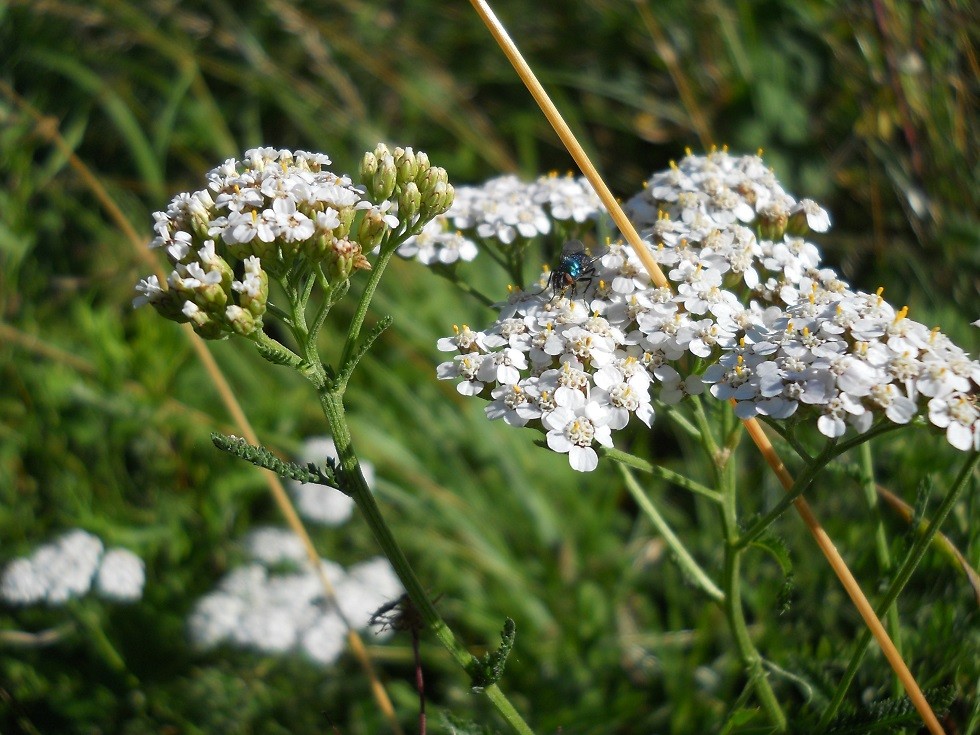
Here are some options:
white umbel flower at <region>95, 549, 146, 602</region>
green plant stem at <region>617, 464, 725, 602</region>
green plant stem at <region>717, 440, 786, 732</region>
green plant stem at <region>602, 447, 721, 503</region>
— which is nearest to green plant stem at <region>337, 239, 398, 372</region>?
green plant stem at <region>602, 447, 721, 503</region>

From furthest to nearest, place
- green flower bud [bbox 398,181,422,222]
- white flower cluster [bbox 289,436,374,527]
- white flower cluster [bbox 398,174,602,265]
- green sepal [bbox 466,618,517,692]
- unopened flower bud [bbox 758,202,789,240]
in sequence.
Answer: white flower cluster [bbox 289,436,374,527] < white flower cluster [bbox 398,174,602,265] < unopened flower bud [bbox 758,202,789,240] < green flower bud [bbox 398,181,422,222] < green sepal [bbox 466,618,517,692]

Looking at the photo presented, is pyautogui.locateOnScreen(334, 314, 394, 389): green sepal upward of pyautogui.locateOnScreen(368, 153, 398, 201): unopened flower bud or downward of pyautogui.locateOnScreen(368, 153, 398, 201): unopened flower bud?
downward

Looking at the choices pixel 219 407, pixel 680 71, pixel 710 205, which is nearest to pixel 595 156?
pixel 680 71

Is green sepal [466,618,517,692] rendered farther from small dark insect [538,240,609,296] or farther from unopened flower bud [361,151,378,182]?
unopened flower bud [361,151,378,182]

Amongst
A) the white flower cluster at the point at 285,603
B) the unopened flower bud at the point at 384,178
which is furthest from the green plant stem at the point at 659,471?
the white flower cluster at the point at 285,603

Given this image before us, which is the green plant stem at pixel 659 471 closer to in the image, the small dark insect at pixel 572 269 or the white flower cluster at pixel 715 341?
the white flower cluster at pixel 715 341

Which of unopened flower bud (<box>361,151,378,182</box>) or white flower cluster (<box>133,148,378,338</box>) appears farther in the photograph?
unopened flower bud (<box>361,151,378,182</box>)

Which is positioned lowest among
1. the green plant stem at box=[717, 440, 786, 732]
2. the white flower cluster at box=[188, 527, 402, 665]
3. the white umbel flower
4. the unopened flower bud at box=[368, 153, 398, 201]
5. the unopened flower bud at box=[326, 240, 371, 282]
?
the white flower cluster at box=[188, 527, 402, 665]
